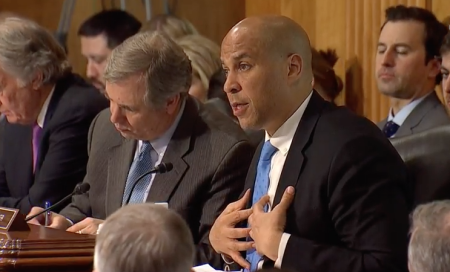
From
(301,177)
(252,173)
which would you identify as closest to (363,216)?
(301,177)

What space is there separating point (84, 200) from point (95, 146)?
0.21m

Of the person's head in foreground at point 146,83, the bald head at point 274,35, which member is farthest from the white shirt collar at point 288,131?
the person's head in foreground at point 146,83

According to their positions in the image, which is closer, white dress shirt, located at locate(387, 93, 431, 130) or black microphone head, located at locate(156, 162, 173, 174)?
black microphone head, located at locate(156, 162, 173, 174)

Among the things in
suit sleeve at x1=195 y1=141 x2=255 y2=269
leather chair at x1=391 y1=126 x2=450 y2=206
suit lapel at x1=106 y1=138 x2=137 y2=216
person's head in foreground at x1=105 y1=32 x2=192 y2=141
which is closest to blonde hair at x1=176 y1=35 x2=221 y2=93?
suit lapel at x1=106 y1=138 x2=137 y2=216

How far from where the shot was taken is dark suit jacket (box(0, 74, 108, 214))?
12.1ft

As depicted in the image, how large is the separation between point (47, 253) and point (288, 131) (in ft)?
2.54

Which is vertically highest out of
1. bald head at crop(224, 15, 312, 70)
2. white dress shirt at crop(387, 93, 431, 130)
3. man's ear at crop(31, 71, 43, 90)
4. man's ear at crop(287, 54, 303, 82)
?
bald head at crop(224, 15, 312, 70)

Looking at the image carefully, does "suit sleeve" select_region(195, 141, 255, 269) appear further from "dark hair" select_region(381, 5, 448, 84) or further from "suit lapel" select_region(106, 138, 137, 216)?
"dark hair" select_region(381, 5, 448, 84)

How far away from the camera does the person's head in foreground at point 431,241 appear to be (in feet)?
5.42

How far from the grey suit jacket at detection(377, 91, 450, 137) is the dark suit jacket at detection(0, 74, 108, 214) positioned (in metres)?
1.32

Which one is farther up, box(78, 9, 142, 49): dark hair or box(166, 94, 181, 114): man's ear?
box(166, 94, 181, 114): man's ear

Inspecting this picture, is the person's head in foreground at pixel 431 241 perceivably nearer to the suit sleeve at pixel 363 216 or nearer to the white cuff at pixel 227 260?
the suit sleeve at pixel 363 216

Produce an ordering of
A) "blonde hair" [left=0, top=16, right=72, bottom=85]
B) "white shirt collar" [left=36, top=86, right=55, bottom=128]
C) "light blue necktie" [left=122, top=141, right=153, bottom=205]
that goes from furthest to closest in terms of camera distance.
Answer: "white shirt collar" [left=36, top=86, right=55, bottom=128] < "blonde hair" [left=0, top=16, right=72, bottom=85] < "light blue necktie" [left=122, top=141, right=153, bottom=205]

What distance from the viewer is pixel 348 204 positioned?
2482mm
